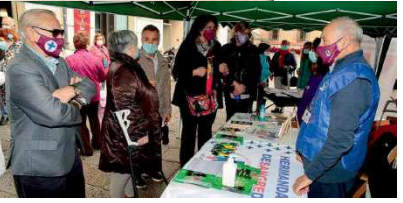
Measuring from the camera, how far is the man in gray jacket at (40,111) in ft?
4.46

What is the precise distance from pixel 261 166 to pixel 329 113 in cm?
61

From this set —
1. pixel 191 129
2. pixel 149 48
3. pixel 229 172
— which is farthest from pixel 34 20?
pixel 191 129

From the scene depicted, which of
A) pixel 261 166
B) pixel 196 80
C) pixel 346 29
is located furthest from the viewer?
pixel 196 80

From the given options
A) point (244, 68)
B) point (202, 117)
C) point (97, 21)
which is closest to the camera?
point (202, 117)

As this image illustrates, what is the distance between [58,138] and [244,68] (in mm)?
2654

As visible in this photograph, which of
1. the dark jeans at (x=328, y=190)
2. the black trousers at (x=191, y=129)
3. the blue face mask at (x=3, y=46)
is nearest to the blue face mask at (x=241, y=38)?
the black trousers at (x=191, y=129)

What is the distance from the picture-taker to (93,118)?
380cm

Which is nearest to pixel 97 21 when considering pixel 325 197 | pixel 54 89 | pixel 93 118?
pixel 93 118

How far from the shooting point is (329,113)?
1.37 meters

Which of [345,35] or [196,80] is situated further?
[196,80]

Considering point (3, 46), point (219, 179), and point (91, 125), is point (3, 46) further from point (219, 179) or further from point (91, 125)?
point (219, 179)

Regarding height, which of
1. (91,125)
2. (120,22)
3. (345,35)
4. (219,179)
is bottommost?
(91,125)

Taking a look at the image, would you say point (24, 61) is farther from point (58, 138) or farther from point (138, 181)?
point (138, 181)

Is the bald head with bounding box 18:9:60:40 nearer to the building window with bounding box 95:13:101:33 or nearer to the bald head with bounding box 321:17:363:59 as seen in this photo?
the bald head with bounding box 321:17:363:59
